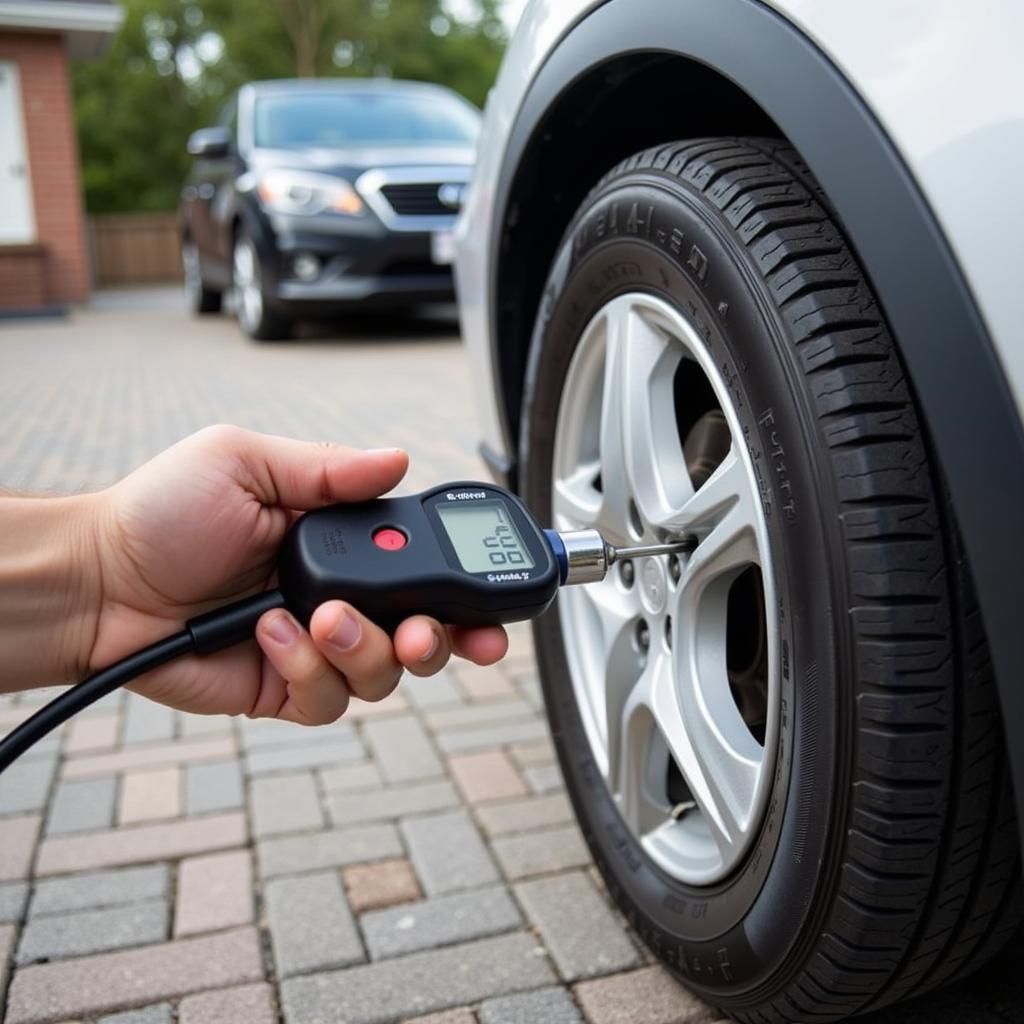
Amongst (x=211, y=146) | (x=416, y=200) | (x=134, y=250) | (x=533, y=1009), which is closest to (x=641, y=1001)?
(x=533, y=1009)

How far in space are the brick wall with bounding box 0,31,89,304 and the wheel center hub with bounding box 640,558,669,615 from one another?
14.0 meters

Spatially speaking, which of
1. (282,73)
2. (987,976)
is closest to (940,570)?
(987,976)

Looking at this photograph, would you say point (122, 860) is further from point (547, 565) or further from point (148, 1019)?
point (547, 565)

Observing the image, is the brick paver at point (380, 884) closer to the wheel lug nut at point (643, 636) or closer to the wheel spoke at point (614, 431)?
the wheel lug nut at point (643, 636)

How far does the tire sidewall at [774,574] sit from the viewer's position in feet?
3.65

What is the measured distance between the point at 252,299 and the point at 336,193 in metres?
1.48

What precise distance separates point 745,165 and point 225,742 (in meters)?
1.70

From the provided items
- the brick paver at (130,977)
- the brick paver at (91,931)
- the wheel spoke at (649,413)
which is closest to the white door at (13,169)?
the brick paver at (91,931)

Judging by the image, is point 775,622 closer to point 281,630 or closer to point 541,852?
point 281,630

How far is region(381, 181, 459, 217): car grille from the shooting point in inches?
326

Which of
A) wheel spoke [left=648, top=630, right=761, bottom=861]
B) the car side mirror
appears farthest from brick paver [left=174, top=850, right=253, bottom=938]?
the car side mirror

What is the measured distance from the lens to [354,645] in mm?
1213

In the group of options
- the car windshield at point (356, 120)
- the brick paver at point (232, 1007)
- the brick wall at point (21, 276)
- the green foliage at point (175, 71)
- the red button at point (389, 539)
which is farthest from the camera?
the green foliage at point (175, 71)

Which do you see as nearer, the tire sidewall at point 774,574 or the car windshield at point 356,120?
the tire sidewall at point 774,574
